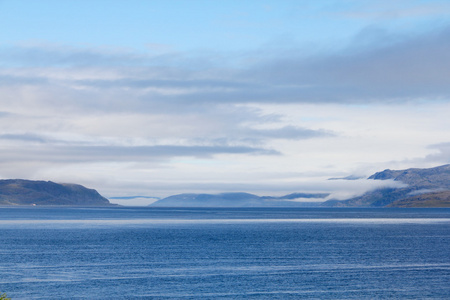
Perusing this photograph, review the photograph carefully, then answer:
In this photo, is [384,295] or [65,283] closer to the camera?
[384,295]

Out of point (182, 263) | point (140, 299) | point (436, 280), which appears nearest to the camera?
point (140, 299)

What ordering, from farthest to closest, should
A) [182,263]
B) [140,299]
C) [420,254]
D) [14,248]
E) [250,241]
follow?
1. [250,241]
2. [14,248]
3. [420,254]
4. [182,263]
5. [140,299]

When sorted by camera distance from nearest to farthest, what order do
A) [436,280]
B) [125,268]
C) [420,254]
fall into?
Result: [436,280], [125,268], [420,254]

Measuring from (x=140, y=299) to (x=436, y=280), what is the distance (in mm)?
48232

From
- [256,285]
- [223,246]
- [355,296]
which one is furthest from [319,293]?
[223,246]

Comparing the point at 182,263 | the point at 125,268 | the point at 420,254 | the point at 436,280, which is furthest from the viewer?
the point at 420,254

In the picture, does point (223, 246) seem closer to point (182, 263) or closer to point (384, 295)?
point (182, 263)

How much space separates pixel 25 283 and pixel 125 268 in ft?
69.5

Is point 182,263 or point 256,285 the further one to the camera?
point 182,263

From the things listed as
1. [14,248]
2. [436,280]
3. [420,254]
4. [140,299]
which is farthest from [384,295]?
[14,248]

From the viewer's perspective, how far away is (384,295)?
77.1 metres

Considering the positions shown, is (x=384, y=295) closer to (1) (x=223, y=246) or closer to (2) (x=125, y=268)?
(2) (x=125, y=268)

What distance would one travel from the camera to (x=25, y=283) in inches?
3278

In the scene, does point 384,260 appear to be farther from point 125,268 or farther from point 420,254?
point 125,268
